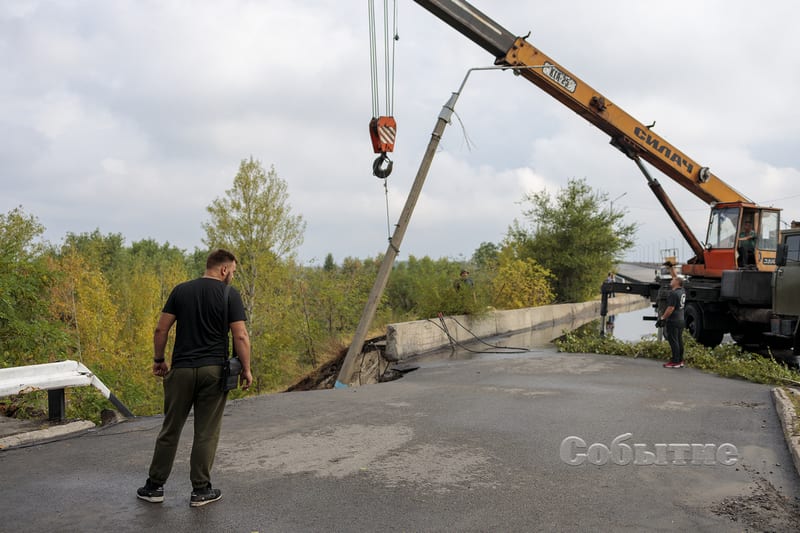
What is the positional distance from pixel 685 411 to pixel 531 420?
7.50 ft

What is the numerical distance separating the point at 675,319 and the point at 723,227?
5.94 metres

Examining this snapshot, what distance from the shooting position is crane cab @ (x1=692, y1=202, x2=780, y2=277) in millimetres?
16922

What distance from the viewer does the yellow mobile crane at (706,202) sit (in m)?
15.2

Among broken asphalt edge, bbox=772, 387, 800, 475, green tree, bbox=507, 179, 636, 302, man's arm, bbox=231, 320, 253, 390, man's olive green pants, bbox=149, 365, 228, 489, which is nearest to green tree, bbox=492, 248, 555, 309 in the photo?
green tree, bbox=507, 179, 636, 302

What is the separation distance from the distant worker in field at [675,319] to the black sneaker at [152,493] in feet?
34.7

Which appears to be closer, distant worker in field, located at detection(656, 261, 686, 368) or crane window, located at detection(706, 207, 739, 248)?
distant worker in field, located at detection(656, 261, 686, 368)

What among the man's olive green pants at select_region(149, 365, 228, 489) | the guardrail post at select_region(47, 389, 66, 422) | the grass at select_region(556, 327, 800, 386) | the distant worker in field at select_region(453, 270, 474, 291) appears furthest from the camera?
the distant worker in field at select_region(453, 270, 474, 291)

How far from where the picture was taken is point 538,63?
16.8 m

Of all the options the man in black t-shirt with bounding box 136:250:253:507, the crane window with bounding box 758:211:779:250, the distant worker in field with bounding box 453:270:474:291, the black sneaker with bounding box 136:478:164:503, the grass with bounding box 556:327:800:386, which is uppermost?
the crane window with bounding box 758:211:779:250

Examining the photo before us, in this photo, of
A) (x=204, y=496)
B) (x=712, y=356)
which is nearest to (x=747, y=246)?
(x=712, y=356)

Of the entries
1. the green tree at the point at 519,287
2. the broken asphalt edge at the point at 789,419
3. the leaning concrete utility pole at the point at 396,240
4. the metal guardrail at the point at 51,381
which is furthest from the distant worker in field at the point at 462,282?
the metal guardrail at the point at 51,381

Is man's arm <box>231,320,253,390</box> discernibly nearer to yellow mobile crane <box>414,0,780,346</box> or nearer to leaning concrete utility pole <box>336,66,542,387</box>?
leaning concrete utility pole <box>336,66,542,387</box>

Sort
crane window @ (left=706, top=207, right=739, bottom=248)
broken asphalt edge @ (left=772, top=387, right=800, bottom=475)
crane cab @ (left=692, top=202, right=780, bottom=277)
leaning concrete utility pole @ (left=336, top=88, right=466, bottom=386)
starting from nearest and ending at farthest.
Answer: broken asphalt edge @ (left=772, top=387, right=800, bottom=475)
leaning concrete utility pole @ (left=336, top=88, right=466, bottom=386)
crane cab @ (left=692, top=202, right=780, bottom=277)
crane window @ (left=706, top=207, right=739, bottom=248)

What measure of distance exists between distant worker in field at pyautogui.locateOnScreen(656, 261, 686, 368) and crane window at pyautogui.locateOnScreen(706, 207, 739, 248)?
5.10 meters
